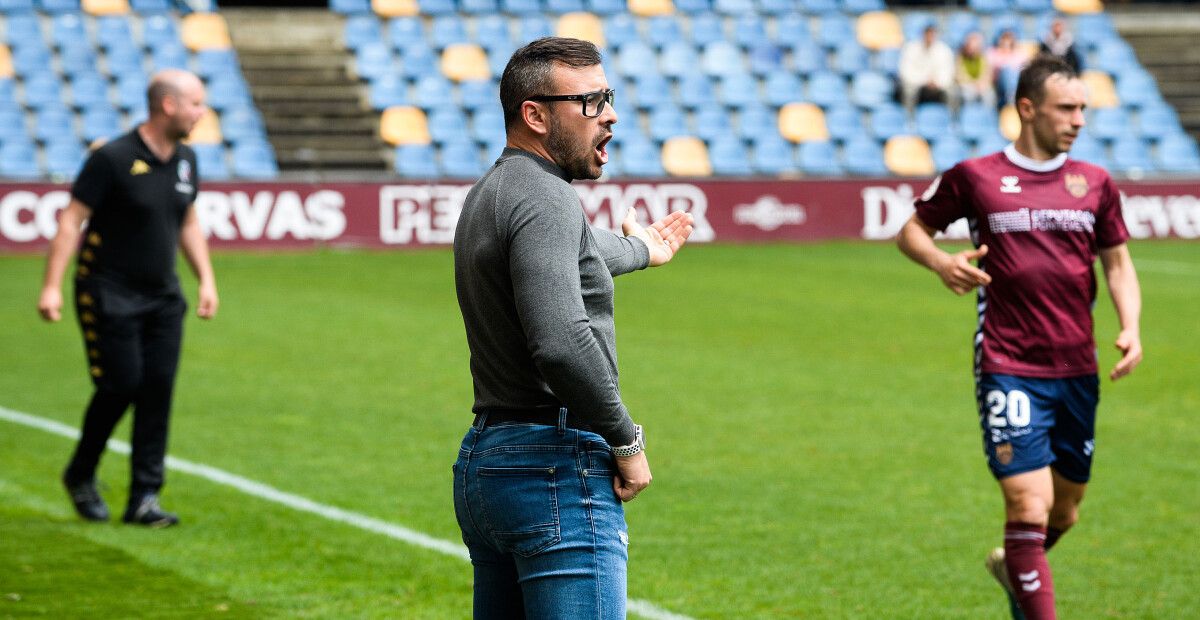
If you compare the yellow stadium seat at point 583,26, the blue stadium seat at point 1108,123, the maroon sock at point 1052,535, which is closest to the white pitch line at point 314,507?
the maroon sock at point 1052,535

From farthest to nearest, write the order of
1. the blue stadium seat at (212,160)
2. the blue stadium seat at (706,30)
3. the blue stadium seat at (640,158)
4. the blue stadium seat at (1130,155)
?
1. the blue stadium seat at (706,30)
2. the blue stadium seat at (1130,155)
3. the blue stadium seat at (640,158)
4. the blue stadium seat at (212,160)

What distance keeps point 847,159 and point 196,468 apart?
20.0 meters

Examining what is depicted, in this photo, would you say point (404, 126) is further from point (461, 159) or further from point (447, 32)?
point (447, 32)

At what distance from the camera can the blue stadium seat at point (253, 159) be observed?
24844 millimetres

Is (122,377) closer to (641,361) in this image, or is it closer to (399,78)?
(641,361)

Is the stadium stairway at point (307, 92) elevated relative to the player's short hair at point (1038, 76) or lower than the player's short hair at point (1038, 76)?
lower

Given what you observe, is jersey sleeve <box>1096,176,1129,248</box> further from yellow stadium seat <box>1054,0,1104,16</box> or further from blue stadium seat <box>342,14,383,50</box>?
yellow stadium seat <box>1054,0,1104,16</box>

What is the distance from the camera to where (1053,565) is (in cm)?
751

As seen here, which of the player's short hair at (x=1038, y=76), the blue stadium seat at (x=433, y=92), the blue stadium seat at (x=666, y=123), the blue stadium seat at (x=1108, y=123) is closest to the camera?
the player's short hair at (x=1038, y=76)

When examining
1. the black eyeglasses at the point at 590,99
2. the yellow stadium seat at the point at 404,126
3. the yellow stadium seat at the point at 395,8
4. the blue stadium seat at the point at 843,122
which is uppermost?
the yellow stadium seat at the point at 395,8

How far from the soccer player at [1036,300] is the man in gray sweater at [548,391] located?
95.1 inches

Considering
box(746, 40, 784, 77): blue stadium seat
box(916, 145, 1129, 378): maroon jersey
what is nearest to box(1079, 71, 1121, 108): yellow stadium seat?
box(746, 40, 784, 77): blue stadium seat

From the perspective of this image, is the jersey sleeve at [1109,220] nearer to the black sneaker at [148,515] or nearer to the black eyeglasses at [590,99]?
the black eyeglasses at [590,99]

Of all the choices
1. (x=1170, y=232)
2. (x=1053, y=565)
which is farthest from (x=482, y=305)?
(x=1170, y=232)
